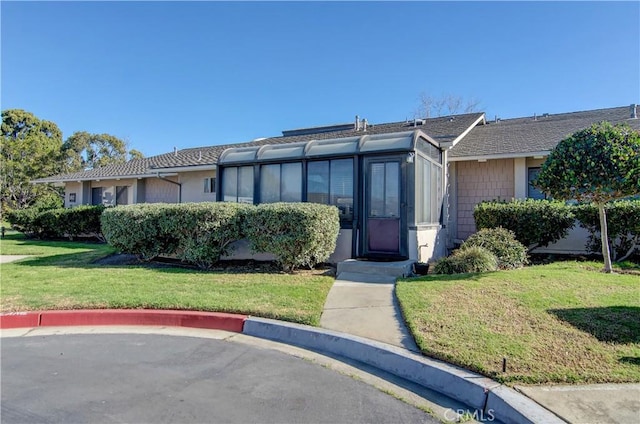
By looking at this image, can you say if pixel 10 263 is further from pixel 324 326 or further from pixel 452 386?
pixel 452 386

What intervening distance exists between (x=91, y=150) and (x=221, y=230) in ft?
123

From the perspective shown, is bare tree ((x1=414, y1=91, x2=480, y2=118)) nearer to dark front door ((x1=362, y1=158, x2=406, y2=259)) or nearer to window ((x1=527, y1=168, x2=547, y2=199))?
window ((x1=527, y1=168, x2=547, y2=199))

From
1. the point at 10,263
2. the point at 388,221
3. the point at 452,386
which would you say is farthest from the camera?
the point at 10,263

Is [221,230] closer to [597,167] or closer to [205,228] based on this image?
[205,228]

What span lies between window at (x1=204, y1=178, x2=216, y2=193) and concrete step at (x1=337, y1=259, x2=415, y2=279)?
876 centimetres

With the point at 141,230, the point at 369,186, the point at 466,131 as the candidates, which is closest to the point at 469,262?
the point at 369,186

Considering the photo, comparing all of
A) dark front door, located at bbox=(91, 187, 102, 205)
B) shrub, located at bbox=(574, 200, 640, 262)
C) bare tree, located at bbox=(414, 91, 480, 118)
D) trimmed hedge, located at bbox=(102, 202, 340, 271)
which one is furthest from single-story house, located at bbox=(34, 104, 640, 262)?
bare tree, located at bbox=(414, 91, 480, 118)

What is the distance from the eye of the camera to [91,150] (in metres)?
38.9

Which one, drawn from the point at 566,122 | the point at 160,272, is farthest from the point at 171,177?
the point at 566,122

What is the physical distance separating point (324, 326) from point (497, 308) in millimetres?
2442

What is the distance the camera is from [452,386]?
3518 mm

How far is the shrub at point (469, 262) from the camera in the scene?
25.5 feet

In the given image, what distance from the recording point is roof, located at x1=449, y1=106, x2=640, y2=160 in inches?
450

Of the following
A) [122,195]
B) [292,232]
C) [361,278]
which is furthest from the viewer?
[122,195]
